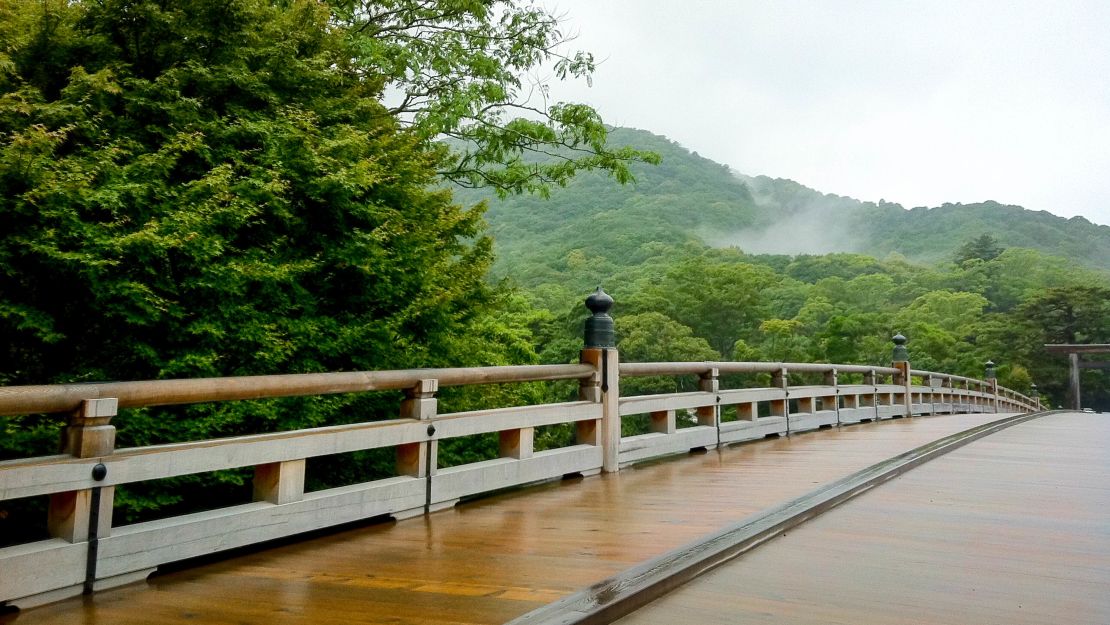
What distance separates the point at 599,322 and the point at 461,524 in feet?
7.81

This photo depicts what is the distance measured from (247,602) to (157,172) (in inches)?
186

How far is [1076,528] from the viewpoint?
160 inches

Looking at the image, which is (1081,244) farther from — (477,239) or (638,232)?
(477,239)

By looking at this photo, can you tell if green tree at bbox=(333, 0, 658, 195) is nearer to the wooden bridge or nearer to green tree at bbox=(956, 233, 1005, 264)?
the wooden bridge

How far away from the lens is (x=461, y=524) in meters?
4.03

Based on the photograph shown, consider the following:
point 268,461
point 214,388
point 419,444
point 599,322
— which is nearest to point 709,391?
point 599,322

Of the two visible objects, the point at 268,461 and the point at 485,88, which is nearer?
the point at 268,461

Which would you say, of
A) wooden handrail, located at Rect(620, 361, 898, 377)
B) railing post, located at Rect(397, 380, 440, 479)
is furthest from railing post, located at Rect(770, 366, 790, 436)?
railing post, located at Rect(397, 380, 440, 479)

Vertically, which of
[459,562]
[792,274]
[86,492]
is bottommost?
[459,562]

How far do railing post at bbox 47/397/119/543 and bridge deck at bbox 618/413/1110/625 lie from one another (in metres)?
1.83

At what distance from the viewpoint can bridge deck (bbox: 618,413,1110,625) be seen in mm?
2574

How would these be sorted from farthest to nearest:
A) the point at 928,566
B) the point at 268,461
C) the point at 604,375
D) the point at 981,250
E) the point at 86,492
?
the point at 981,250 < the point at 604,375 < the point at 268,461 < the point at 928,566 < the point at 86,492

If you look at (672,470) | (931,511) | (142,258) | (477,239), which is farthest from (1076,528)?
(477,239)

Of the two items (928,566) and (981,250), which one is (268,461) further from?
(981,250)
